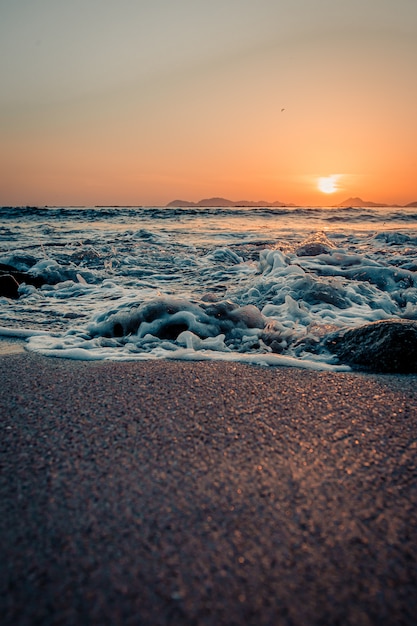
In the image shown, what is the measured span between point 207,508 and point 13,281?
4.46 m

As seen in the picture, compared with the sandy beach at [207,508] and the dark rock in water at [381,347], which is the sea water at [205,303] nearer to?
the dark rock in water at [381,347]

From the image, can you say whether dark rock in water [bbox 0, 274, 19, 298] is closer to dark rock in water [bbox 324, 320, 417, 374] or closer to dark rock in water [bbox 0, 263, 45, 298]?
dark rock in water [bbox 0, 263, 45, 298]

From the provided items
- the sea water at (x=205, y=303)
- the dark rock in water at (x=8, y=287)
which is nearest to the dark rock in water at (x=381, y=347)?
the sea water at (x=205, y=303)

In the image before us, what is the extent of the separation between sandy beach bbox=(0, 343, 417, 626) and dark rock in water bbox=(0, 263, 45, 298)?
318 centimetres

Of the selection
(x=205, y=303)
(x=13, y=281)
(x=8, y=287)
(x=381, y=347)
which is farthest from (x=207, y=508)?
(x=13, y=281)

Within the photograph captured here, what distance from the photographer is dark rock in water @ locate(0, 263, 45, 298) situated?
14.8 feet

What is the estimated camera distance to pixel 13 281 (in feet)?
15.5

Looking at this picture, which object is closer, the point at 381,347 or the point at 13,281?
the point at 381,347

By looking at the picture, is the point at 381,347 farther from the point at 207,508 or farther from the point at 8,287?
the point at 8,287

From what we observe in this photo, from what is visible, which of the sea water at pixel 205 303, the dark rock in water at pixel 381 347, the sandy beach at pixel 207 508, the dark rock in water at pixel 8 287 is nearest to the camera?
the sandy beach at pixel 207 508

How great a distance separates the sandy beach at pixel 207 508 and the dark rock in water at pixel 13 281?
3.18 metres

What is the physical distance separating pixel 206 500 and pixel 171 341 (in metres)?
1.70

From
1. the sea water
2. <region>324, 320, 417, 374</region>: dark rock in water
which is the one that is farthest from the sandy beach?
the sea water

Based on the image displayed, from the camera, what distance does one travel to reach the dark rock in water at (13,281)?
4.52m
